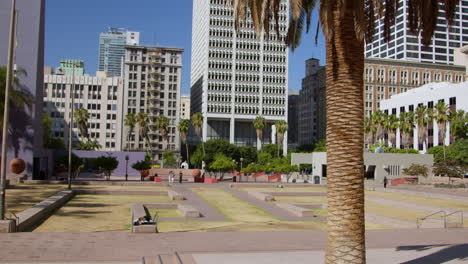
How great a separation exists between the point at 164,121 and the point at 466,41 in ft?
431

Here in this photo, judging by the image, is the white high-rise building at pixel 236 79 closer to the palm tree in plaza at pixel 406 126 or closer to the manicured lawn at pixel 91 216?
the palm tree in plaza at pixel 406 126

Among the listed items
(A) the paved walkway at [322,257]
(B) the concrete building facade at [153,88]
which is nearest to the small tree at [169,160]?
(B) the concrete building facade at [153,88]

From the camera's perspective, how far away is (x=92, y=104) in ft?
474

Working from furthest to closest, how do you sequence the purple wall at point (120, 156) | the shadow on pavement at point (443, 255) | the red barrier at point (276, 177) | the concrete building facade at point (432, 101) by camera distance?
1. the concrete building facade at point (432, 101)
2. the purple wall at point (120, 156)
3. the red barrier at point (276, 177)
4. the shadow on pavement at point (443, 255)

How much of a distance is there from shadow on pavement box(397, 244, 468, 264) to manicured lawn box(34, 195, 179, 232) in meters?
13.2

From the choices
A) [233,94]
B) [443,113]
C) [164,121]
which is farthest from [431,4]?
[233,94]

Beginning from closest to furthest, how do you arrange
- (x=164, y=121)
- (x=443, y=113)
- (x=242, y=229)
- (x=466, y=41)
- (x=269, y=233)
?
(x=269, y=233), (x=242, y=229), (x=443, y=113), (x=164, y=121), (x=466, y=41)

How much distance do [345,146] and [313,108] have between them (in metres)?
180

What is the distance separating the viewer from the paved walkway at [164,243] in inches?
566

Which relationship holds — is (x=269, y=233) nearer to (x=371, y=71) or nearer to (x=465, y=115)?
(x=465, y=115)

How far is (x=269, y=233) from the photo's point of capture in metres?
19.5

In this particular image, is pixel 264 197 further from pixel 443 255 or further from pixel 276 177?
pixel 276 177

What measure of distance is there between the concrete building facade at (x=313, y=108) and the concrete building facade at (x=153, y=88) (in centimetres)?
6084

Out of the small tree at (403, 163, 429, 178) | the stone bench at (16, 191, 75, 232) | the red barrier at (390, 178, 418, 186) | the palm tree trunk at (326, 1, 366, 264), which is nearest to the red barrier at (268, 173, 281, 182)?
the red barrier at (390, 178, 418, 186)
